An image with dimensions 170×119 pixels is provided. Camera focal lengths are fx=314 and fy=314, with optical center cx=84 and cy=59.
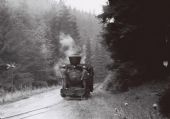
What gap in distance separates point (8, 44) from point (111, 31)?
24.1m

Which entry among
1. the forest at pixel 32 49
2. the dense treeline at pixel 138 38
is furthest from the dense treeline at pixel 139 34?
the forest at pixel 32 49

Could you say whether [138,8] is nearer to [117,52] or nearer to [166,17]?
[166,17]

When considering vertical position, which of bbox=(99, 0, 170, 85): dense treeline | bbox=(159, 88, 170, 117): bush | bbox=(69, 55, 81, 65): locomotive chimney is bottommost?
bbox=(159, 88, 170, 117): bush

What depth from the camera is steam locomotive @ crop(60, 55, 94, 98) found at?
689 inches

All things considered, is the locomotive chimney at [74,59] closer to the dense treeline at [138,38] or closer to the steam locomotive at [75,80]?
the steam locomotive at [75,80]

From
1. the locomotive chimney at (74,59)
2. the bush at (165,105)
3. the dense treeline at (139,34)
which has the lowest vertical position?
the bush at (165,105)

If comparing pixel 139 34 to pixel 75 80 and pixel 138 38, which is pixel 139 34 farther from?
pixel 75 80

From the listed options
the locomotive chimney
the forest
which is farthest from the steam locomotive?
the forest

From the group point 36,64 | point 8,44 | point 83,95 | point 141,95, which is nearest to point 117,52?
point 141,95

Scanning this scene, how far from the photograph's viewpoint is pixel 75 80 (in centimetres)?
1806

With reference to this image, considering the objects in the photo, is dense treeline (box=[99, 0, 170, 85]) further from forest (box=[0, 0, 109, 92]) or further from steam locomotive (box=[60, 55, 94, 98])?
forest (box=[0, 0, 109, 92])

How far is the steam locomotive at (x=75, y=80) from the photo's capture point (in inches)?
689

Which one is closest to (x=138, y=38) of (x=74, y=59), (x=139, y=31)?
(x=139, y=31)

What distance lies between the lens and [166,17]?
12422 millimetres
